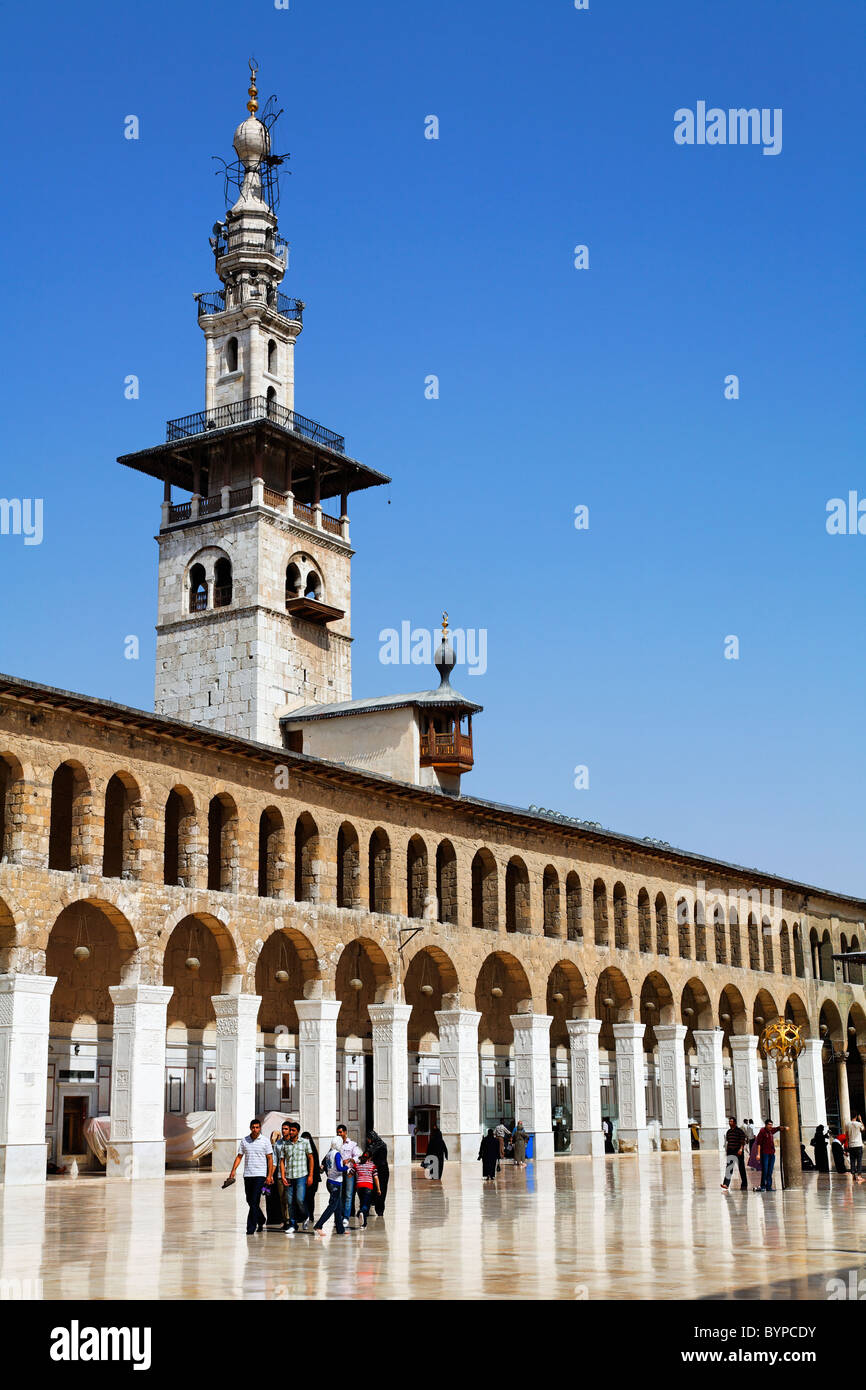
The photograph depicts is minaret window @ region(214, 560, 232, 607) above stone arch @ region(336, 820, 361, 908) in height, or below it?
above

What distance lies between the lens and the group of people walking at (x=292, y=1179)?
17391mm

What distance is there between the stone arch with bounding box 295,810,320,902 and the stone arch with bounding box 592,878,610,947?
12277 millimetres

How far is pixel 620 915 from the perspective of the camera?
153 feet

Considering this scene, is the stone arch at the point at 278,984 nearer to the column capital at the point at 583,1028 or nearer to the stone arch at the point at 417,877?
the stone arch at the point at 417,877

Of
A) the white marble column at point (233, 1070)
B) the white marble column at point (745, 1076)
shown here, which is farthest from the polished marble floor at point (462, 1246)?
the white marble column at point (745, 1076)

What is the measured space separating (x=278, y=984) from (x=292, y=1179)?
22491 mm

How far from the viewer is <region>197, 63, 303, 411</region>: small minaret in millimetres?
53281

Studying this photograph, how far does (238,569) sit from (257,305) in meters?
10.3

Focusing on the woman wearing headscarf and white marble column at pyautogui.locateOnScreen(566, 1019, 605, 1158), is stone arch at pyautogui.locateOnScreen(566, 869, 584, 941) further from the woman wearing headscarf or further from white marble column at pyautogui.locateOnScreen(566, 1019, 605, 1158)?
the woman wearing headscarf

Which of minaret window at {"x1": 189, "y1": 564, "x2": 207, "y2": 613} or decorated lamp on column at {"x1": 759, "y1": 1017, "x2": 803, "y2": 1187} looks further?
minaret window at {"x1": 189, "y1": 564, "x2": 207, "y2": 613}

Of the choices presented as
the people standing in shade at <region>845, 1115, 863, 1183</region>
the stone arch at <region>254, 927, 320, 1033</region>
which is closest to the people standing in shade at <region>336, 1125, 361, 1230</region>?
the people standing in shade at <region>845, 1115, 863, 1183</region>

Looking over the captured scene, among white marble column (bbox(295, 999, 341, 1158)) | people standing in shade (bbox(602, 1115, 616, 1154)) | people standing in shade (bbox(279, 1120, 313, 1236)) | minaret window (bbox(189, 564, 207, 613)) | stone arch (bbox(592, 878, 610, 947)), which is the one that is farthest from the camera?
minaret window (bbox(189, 564, 207, 613))

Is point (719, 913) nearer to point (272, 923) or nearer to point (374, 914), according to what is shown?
point (374, 914)

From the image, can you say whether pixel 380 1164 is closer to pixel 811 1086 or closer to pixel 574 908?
pixel 574 908
